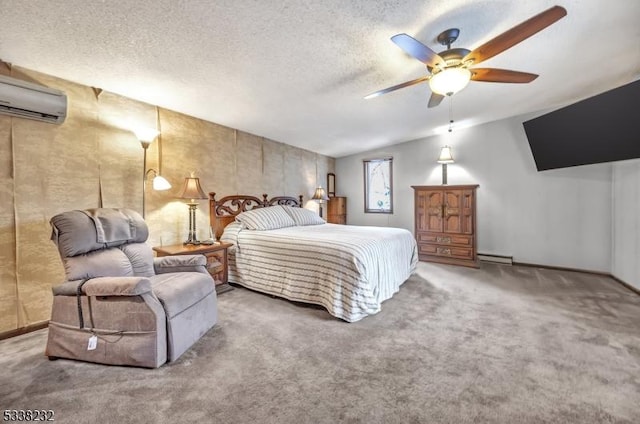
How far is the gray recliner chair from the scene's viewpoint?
5.83ft

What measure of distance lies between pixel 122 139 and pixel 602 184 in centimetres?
660

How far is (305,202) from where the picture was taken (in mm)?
5703

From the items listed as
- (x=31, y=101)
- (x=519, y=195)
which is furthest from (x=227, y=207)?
(x=519, y=195)

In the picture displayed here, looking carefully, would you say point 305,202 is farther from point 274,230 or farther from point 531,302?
point 531,302

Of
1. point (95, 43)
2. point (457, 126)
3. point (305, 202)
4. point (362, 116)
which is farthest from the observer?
point (305, 202)

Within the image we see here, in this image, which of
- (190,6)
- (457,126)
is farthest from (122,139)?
(457,126)

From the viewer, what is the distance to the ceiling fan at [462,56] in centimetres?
169

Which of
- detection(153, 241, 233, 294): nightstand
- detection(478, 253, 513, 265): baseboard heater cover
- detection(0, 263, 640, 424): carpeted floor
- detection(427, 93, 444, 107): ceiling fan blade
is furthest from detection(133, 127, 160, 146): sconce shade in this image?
detection(478, 253, 513, 265): baseboard heater cover

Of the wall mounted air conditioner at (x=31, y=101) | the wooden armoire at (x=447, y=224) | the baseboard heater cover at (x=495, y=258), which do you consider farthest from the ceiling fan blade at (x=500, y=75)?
the baseboard heater cover at (x=495, y=258)

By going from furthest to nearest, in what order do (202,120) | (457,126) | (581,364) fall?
(457,126), (202,120), (581,364)

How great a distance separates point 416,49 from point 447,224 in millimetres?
3675

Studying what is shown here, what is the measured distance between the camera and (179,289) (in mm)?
2029

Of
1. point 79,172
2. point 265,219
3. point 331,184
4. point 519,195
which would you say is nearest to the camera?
point 79,172

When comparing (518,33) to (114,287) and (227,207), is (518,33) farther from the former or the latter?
(227,207)
